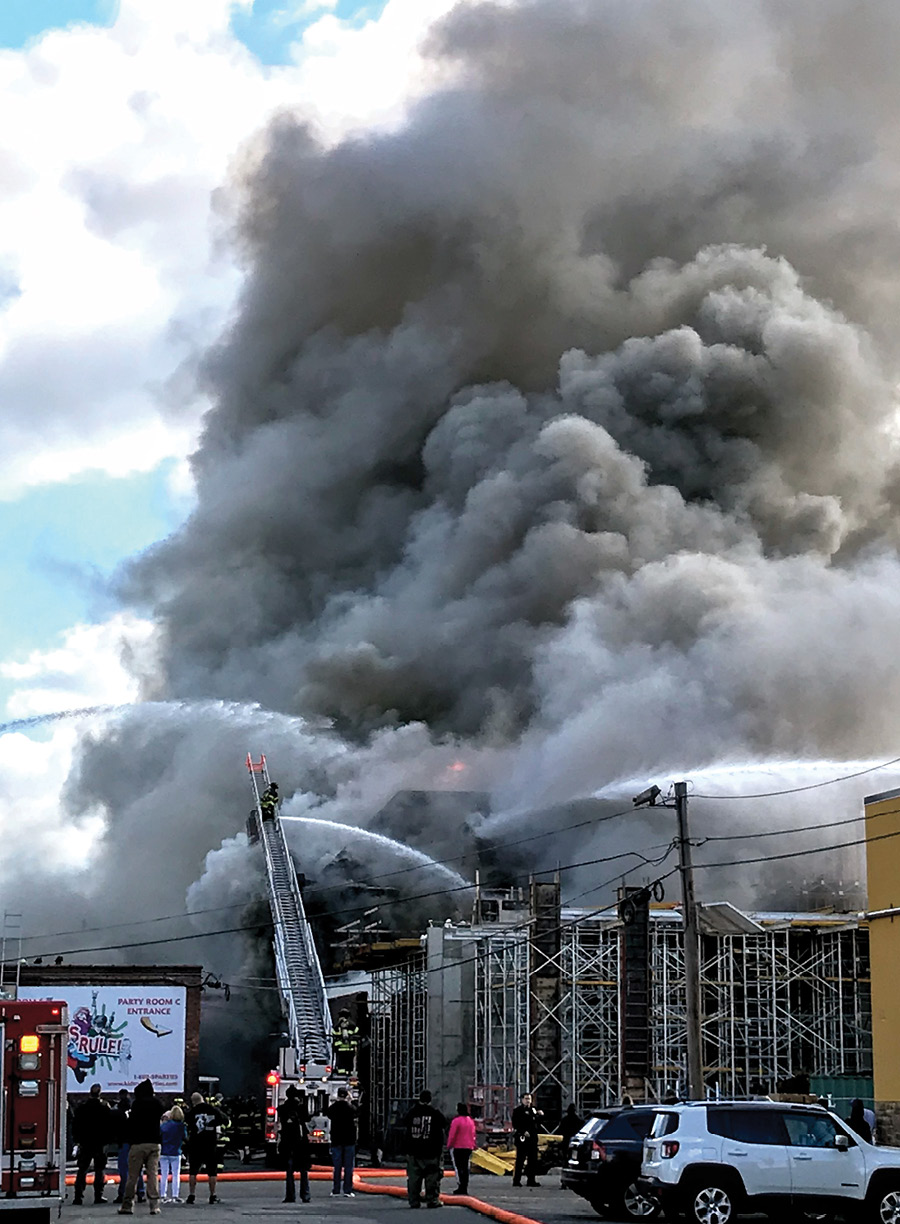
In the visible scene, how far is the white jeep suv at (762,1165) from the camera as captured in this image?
58.9ft

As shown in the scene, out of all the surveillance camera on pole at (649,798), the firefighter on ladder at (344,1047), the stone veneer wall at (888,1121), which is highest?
the surveillance camera on pole at (649,798)

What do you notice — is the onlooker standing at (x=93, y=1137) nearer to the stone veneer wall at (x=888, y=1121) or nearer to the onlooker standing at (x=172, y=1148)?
the onlooker standing at (x=172, y=1148)

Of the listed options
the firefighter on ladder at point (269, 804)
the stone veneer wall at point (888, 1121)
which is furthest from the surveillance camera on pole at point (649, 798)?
the firefighter on ladder at point (269, 804)

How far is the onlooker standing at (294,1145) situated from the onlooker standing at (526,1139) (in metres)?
3.33

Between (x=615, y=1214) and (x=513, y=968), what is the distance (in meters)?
18.7

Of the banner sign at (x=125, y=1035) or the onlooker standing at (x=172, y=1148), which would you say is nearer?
the onlooker standing at (x=172, y=1148)

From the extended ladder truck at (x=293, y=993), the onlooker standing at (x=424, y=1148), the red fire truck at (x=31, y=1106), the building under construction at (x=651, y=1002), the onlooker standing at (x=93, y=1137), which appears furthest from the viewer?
the building under construction at (x=651, y=1002)

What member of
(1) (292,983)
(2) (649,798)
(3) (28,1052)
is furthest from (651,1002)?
(3) (28,1052)

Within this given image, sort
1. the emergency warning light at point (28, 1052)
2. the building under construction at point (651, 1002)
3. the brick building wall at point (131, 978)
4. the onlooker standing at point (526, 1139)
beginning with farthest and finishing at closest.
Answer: the brick building wall at point (131, 978), the building under construction at point (651, 1002), the onlooker standing at point (526, 1139), the emergency warning light at point (28, 1052)

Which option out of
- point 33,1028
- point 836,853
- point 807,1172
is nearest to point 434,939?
point 836,853

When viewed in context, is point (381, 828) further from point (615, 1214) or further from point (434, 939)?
point (615, 1214)

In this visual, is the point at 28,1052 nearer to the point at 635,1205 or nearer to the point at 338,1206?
the point at 338,1206

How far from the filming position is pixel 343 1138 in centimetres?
2297

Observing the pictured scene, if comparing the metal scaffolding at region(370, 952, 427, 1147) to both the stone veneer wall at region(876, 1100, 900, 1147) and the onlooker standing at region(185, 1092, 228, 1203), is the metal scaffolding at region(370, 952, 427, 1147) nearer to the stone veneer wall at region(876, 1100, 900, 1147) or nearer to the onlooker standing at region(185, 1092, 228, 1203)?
the stone veneer wall at region(876, 1100, 900, 1147)
